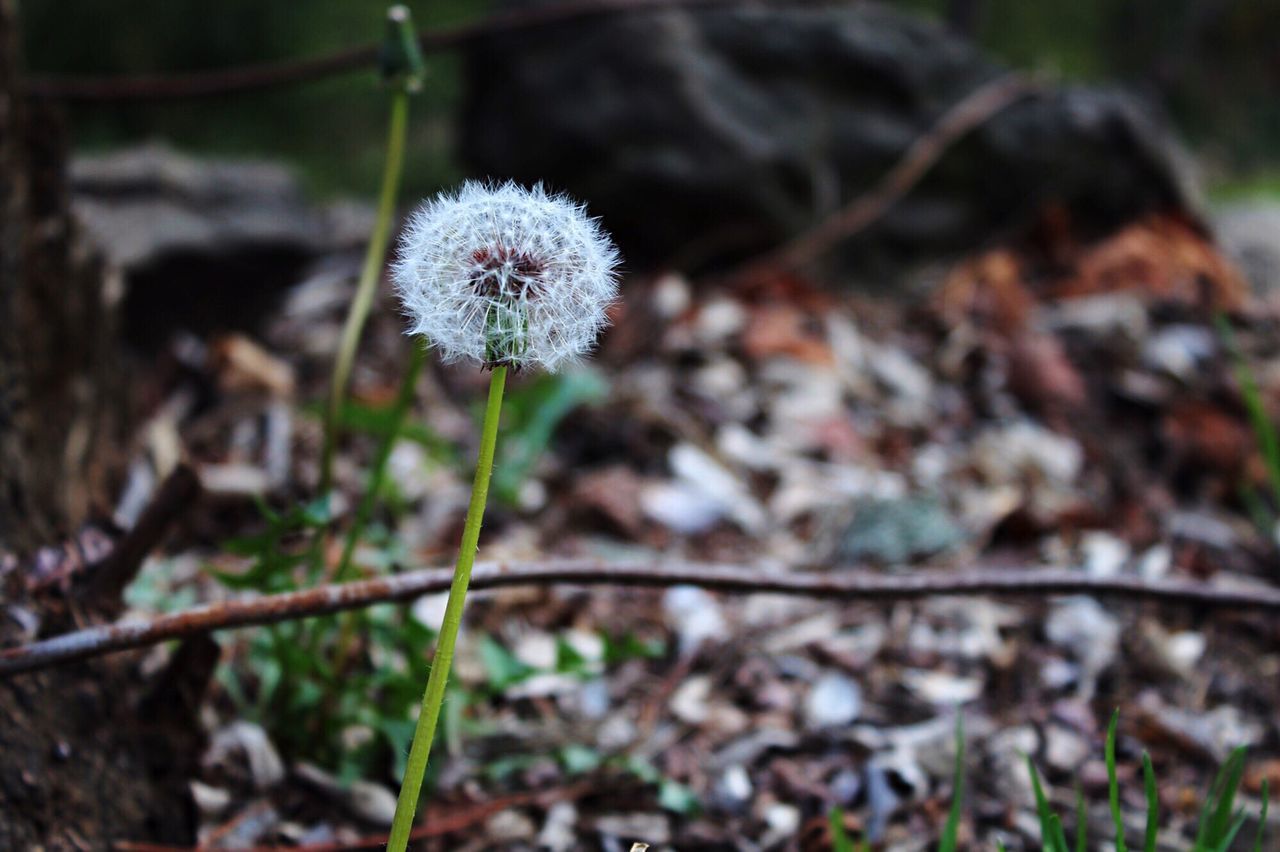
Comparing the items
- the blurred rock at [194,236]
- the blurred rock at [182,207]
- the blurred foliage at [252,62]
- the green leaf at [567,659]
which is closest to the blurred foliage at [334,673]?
the green leaf at [567,659]

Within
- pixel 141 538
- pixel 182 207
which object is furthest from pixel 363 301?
pixel 182 207

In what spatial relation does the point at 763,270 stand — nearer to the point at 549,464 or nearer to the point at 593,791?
the point at 549,464

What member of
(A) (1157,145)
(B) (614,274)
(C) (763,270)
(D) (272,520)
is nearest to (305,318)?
(C) (763,270)

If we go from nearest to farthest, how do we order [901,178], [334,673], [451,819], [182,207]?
[451,819] → [334,673] → [182,207] → [901,178]

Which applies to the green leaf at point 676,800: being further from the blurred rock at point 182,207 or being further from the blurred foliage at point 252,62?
the blurred foliage at point 252,62

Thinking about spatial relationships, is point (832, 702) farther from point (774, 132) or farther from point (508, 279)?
point (774, 132)

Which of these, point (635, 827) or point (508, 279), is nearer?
point (508, 279)
